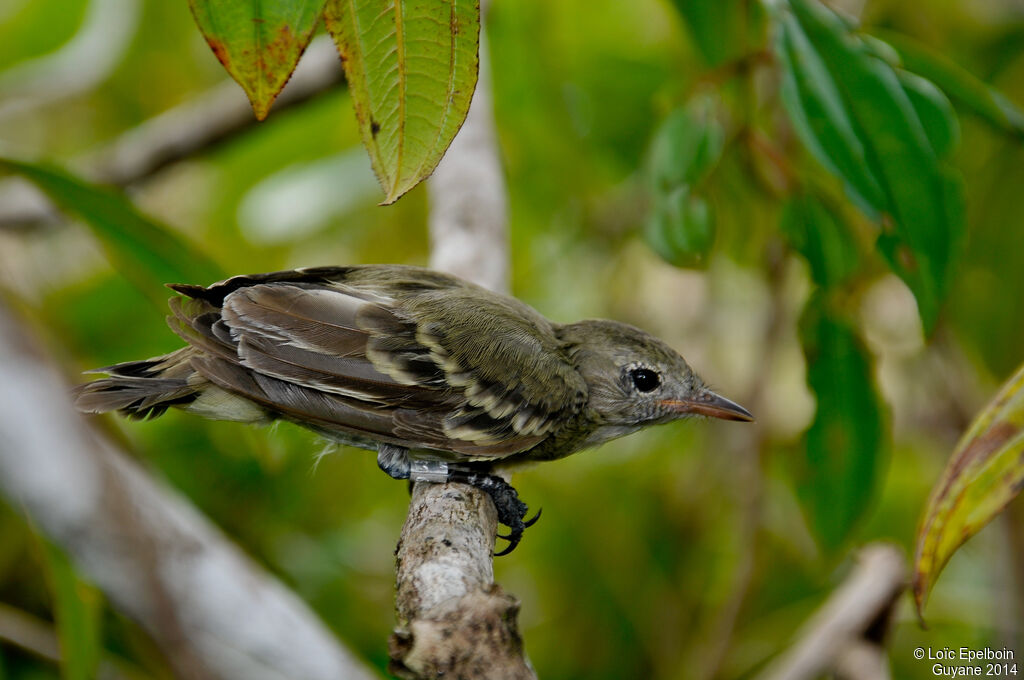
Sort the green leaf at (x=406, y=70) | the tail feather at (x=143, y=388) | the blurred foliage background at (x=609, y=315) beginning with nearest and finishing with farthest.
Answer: the green leaf at (x=406, y=70)
the tail feather at (x=143, y=388)
the blurred foliage background at (x=609, y=315)

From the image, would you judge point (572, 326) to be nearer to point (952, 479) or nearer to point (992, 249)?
point (952, 479)

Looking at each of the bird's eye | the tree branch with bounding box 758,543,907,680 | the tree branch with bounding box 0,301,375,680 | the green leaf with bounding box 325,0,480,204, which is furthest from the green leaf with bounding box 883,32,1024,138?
the tree branch with bounding box 0,301,375,680

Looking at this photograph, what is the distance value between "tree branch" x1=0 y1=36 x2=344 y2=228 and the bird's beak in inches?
66.4

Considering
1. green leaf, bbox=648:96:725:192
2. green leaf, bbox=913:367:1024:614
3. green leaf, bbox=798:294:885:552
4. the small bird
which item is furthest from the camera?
green leaf, bbox=798:294:885:552

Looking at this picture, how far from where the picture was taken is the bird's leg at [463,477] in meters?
2.54

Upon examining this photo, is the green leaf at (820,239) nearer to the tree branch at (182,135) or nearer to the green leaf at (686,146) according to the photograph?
the green leaf at (686,146)

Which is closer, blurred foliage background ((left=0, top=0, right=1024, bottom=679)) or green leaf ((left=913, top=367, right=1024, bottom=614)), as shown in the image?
green leaf ((left=913, top=367, right=1024, bottom=614))

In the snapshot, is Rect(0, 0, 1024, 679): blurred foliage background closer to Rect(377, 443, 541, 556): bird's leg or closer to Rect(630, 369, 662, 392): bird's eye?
Rect(630, 369, 662, 392): bird's eye

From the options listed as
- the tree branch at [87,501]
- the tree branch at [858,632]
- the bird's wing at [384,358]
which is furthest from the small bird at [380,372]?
the tree branch at [87,501]

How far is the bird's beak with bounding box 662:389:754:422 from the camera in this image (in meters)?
3.05

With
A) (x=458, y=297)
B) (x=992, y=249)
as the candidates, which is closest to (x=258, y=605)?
(x=458, y=297)

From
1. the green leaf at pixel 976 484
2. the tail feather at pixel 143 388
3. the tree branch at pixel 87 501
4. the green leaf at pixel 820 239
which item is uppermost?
the green leaf at pixel 820 239

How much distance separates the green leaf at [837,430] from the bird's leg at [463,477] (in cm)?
86

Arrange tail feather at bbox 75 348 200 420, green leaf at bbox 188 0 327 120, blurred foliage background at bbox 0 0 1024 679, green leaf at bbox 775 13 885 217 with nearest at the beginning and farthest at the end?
green leaf at bbox 188 0 327 120 < green leaf at bbox 775 13 885 217 < tail feather at bbox 75 348 200 420 < blurred foliage background at bbox 0 0 1024 679
